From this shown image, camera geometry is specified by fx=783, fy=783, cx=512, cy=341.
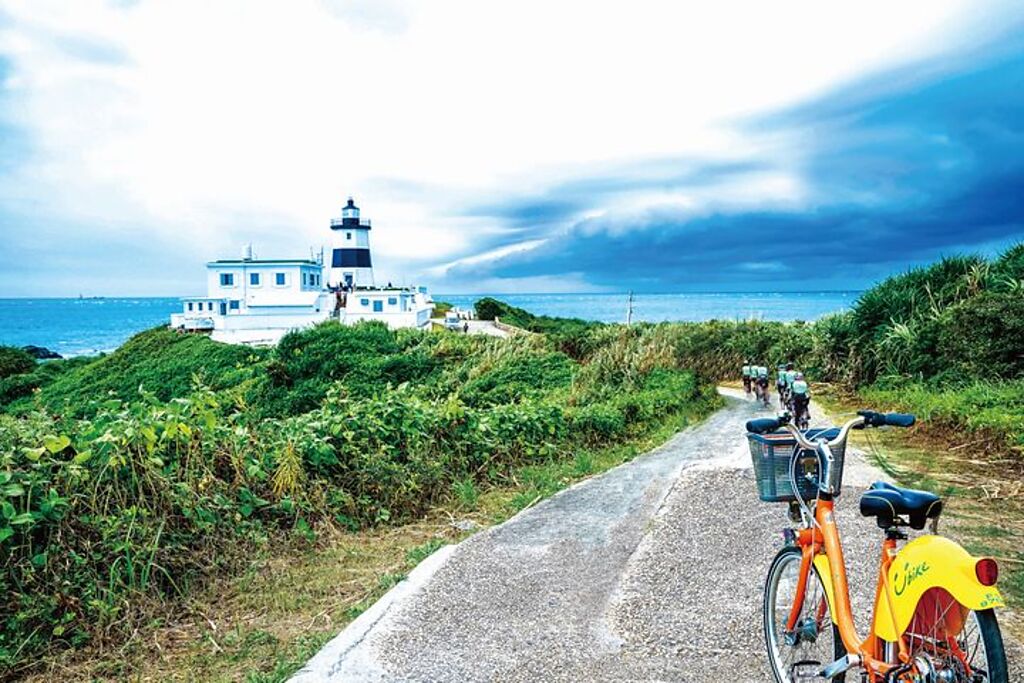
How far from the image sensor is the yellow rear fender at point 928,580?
195cm

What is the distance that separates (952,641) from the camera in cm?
208

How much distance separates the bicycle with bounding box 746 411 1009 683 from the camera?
6.65 ft

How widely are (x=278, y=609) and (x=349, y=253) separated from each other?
46.3 meters

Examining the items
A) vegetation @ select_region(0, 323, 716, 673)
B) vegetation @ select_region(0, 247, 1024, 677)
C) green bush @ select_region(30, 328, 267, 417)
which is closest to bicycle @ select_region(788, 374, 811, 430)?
vegetation @ select_region(0, 247, 1024, 677)

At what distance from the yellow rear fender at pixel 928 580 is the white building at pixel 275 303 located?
37.0 metres

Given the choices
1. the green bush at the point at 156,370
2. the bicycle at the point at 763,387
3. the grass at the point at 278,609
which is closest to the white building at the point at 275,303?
the green bush at the point at 156,370

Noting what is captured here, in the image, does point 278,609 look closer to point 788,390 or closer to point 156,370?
point 788,390

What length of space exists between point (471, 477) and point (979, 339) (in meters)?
6.53

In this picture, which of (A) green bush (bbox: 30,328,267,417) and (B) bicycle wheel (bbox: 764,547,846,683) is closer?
(B) bicycle wheel (bbox: 764,547,846,683)

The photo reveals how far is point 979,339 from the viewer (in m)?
9.41

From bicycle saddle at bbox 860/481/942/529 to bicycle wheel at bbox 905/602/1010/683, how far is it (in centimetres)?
21

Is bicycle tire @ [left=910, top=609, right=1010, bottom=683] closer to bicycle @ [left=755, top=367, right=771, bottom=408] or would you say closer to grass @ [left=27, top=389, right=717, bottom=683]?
grass @ [left=27, top=389, right=717, bottom=683]

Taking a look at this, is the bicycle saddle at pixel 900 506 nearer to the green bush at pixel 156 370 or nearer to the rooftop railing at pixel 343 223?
the green bush at pixel 156 370

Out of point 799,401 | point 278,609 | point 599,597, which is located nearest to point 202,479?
point 278,609
